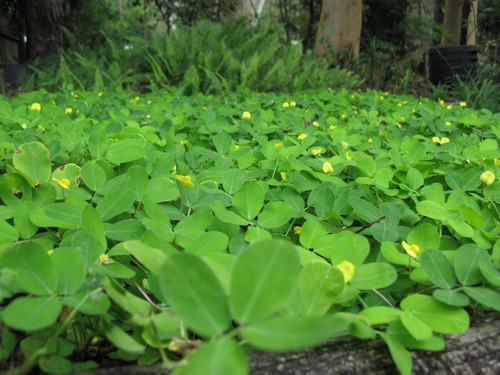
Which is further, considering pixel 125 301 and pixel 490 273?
pixel 490 273

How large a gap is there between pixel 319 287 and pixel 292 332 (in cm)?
26

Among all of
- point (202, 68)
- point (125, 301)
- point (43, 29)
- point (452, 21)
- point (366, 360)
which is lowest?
point (366, 360)

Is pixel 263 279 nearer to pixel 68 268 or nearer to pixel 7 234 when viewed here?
pixel 68 268

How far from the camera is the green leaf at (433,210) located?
39.9 inches

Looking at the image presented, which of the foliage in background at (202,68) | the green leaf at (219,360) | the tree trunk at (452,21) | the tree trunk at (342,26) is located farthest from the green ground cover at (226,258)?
the tree trunk at (452,21)

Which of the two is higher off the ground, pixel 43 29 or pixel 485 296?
pixel 43 29

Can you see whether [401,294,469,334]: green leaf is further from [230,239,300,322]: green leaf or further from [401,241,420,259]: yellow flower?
[230,239,300,322]: green leaf

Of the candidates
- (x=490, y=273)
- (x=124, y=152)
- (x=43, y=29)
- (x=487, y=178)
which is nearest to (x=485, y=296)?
(x=490, y=273)

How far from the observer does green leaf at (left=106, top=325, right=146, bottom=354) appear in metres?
0.60

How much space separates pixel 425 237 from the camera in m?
0.90

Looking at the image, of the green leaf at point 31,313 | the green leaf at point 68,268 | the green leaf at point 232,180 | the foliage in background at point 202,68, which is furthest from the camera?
the foliage in background at point 202,68

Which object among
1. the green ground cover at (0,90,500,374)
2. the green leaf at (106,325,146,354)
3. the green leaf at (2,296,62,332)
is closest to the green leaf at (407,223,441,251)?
the green ground cover at (0,90,500,374)

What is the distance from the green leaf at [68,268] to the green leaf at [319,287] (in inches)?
14.5

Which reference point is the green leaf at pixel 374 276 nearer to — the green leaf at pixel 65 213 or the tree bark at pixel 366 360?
the tree bark at pixel 366 360
